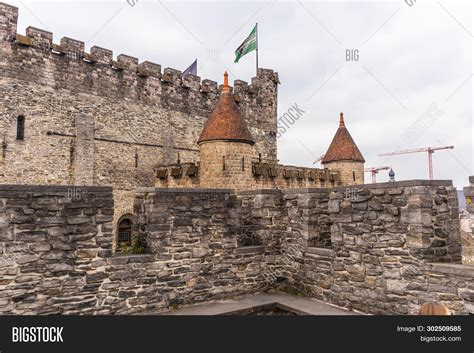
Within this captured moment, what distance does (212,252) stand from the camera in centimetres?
647

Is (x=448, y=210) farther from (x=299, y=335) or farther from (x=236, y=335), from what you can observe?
(x=236, y=335)

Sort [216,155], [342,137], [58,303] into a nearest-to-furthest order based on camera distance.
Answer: [58,303] < [216,155] < [342,137]

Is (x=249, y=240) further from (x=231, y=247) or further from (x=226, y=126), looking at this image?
(x=226, y=126)

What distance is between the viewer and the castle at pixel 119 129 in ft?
46.4

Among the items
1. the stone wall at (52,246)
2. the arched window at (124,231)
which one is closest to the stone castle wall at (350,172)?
the arched window at (124,231)

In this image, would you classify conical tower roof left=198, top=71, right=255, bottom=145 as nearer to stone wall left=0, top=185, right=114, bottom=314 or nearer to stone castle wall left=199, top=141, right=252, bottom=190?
stone castle wall left=199, top=141, right=252, bottom=190

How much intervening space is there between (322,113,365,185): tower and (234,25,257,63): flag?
6.66 m

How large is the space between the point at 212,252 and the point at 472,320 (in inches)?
153

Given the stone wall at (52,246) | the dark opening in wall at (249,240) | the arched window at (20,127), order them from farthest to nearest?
the arched window at (20,127)
the dark opening in wall at (249,240)
the stone wall at (52,246)

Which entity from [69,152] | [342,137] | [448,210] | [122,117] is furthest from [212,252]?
[342,137]

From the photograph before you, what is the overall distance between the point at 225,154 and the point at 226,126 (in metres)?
1.08

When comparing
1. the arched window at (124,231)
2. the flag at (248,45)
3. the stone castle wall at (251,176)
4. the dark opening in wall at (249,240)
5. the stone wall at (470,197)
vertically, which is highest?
the flag at (248,45)

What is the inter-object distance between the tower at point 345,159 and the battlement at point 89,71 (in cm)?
764

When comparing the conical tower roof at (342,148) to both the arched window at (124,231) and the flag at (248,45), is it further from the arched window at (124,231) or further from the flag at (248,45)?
the arched window at (124,231)
